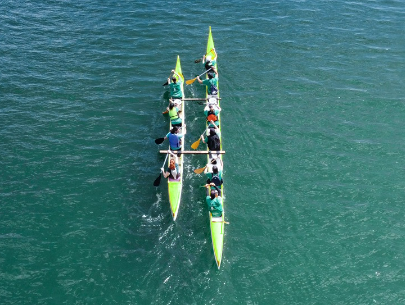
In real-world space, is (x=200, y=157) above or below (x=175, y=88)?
below

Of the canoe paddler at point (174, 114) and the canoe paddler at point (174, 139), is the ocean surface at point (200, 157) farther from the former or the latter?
the canoe paddler at point (174, 114)

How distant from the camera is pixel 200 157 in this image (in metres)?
25.0

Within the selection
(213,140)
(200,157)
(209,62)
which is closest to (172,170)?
(200,157)

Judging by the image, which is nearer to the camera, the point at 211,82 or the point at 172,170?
the point at 172,170

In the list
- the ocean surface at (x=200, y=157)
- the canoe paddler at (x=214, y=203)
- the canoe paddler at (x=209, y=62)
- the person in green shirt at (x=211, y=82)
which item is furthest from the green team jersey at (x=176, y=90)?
the canoe paddler at (x=214, y=203)

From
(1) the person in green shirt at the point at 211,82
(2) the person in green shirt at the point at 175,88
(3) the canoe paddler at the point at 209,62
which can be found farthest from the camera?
(3) the canoe paddler at the point at 209,62

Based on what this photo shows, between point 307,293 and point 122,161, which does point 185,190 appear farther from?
point 307,293

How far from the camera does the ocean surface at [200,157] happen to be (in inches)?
744

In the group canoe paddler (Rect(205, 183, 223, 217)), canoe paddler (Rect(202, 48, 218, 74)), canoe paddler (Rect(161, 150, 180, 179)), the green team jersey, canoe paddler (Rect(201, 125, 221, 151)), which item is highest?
canoe paddler (Rect(202, 48, 218, 74))

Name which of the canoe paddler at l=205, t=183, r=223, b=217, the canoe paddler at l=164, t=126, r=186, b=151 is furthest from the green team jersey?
the canoe paddler at l=205, t=183, r=223, b=217

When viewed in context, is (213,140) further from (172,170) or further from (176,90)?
(176,90)

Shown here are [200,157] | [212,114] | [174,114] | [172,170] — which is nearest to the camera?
[172,170]

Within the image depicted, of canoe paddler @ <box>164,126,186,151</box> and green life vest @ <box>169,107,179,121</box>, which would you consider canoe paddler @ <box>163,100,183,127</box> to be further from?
canoe paddler @ <box>164,126,186,151</box>

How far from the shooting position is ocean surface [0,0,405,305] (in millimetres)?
18891
